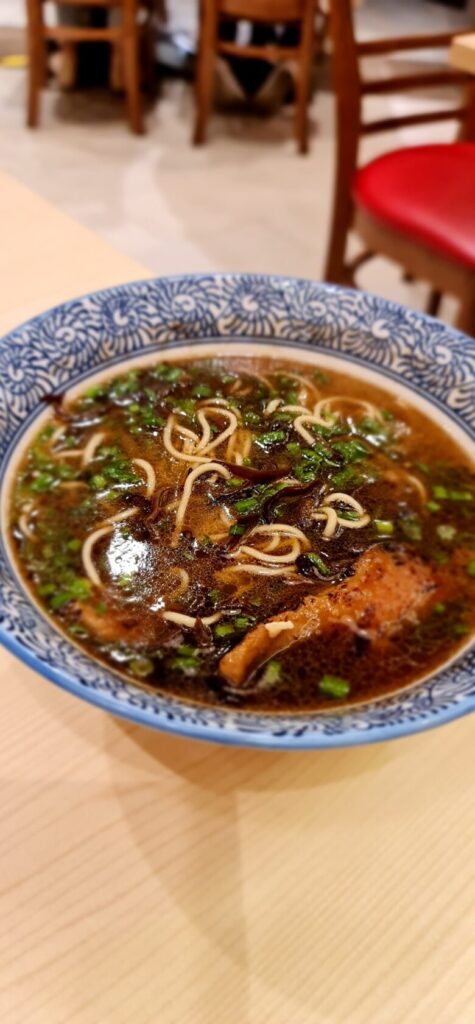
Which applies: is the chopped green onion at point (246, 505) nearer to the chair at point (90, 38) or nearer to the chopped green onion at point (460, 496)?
the chopped green onion at point (460, 496)

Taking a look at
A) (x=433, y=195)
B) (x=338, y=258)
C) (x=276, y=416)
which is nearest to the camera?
(x=276, y=416)

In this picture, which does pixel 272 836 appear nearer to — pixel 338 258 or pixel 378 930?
pixel 378 930

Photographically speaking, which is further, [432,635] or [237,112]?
[237,112]

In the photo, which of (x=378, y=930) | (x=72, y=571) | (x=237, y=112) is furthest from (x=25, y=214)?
(x=237, y=112)

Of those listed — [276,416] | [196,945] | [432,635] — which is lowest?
[196,945]

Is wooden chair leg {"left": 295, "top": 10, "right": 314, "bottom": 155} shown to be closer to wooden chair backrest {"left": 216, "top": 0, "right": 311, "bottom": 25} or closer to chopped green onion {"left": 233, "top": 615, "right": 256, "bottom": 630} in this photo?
wooden chair backrest {"left": 216, "top": 0, "right": 311, "bottom": 25}

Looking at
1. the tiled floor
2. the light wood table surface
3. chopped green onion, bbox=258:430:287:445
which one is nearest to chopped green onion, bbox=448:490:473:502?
chopped green onion, bbox=258:430:287:445

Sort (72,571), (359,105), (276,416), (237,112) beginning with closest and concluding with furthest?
(72,571) < (276,416) < (359,105) < (237,112)

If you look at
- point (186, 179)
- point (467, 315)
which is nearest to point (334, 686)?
point (467, 315)
